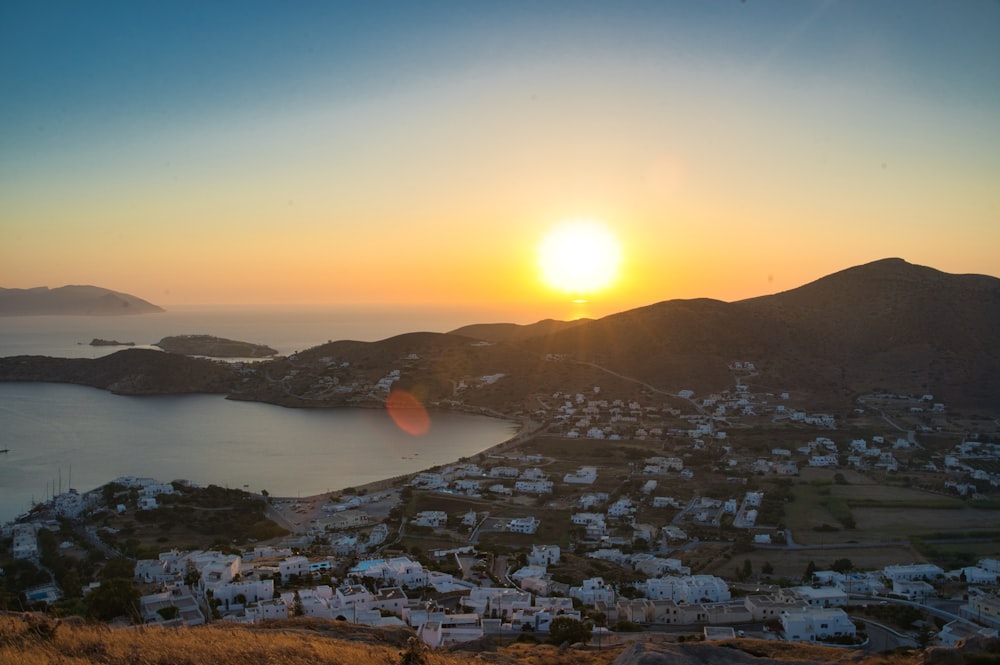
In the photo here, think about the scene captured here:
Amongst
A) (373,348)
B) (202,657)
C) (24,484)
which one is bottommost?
(24,484)

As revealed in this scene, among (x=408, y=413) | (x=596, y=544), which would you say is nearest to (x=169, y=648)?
(x=596, y=544)

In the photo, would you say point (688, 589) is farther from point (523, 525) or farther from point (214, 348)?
point (214, 348)

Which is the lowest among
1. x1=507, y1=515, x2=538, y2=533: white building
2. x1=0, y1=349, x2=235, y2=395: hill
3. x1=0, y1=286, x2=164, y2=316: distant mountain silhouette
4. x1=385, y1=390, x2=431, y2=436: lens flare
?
x1=507, y1=515, x2=538, y2=533: white building

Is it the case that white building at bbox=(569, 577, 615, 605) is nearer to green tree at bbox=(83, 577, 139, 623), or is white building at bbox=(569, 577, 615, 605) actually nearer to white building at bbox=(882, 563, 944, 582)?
white building at bbox=(882, 563, 944, 582)

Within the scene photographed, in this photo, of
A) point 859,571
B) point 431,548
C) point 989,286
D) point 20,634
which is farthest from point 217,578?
point 989,286

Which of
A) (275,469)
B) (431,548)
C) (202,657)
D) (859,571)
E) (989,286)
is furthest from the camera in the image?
(989,286)

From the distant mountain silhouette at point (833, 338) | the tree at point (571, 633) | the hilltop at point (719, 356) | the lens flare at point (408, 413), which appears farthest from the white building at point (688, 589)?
the distant mountain silhouette at point (833, 338)

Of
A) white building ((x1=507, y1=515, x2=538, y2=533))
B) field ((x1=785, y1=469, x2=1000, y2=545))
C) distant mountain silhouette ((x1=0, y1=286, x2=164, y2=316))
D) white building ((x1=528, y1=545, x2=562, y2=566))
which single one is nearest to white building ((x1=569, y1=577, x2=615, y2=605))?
white building ((x1=528, y1=545, x2=562, y2=566))

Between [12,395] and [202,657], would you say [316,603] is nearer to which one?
[202,657]
